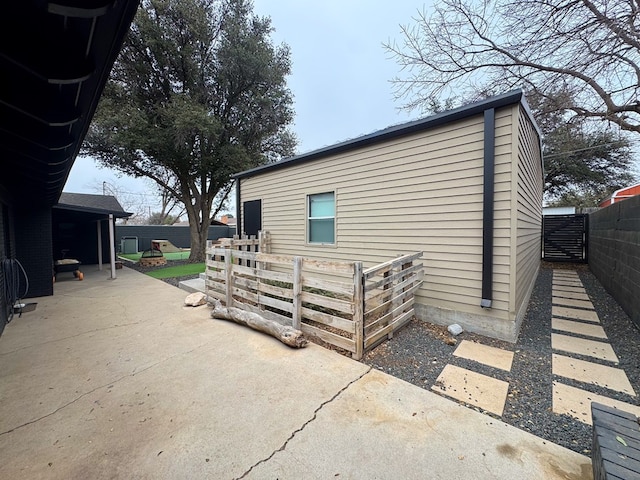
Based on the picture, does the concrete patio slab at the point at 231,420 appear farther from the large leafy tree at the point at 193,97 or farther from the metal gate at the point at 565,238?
the metal gate at the point at 565,238

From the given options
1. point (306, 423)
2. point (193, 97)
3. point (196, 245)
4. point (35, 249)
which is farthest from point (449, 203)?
point (196, 245)

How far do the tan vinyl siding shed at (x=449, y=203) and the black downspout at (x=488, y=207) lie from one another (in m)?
0.01

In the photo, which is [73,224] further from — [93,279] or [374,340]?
[374,340]

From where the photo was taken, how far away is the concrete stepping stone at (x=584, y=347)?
3082 millimetres

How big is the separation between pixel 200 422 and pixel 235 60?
1128 cm

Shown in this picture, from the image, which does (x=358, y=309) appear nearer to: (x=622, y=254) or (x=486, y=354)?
(x=486, y=354)

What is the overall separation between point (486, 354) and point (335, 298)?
1.88 m

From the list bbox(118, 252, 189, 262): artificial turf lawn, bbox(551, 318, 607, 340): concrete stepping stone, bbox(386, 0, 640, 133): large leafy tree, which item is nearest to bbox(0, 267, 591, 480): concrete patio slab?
bbox(551, 318, 607, 340): concrete stepping stone

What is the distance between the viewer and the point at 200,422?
202 centimetres

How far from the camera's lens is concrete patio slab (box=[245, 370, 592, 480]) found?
62.6 inches

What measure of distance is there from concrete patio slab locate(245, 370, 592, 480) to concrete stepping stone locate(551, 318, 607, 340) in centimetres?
284

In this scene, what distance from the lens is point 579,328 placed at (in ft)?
12.8

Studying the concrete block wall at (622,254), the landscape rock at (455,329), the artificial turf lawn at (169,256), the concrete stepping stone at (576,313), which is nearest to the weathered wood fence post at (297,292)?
the landscape rock at (455,329)

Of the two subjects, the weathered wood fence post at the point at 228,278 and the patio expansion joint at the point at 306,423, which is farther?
the weathered wood fence post at the point at 228,278
